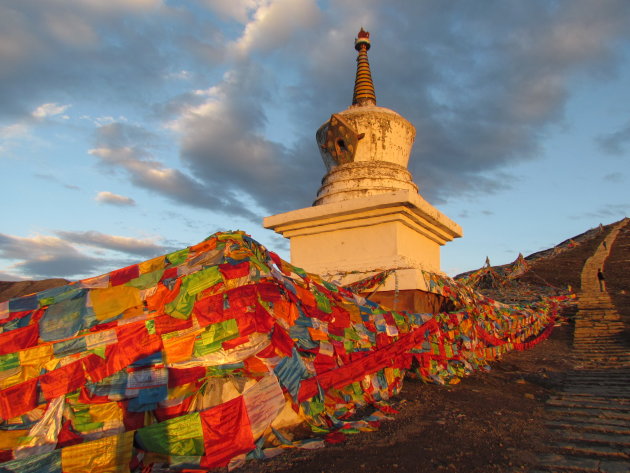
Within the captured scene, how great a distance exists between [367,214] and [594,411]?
379cm

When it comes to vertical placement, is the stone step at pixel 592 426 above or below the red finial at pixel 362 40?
below

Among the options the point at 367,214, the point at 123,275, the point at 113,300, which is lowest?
the point at 113,300

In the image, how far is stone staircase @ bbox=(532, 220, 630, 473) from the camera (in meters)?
2.81

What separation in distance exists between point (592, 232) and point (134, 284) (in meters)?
42.1

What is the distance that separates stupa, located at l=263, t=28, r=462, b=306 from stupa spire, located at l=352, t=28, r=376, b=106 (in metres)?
0.02

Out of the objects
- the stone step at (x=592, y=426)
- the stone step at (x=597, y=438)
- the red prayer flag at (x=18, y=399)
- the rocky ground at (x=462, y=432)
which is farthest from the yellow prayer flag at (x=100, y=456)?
the stone step at (x=592, y=426)

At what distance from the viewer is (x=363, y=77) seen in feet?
30.9

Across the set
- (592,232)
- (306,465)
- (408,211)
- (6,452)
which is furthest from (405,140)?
(592,232)

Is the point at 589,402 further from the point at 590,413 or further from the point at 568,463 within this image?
the point at 568,463

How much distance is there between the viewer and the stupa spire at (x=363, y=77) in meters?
9.18

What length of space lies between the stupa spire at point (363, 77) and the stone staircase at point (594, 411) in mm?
5906

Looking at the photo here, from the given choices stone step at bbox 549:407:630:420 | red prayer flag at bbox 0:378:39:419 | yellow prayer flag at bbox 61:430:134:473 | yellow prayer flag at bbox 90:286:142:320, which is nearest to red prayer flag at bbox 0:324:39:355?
red prayer flag at bbox 0:378:39:419

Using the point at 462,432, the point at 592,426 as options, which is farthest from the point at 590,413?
the point at 462,432

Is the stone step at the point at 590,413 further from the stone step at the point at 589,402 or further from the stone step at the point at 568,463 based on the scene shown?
the stone step at the point at 568,463
